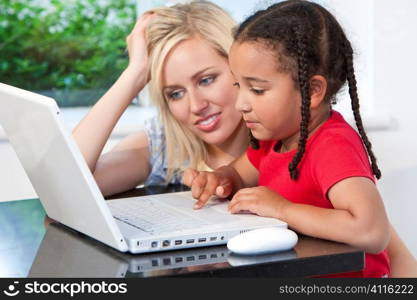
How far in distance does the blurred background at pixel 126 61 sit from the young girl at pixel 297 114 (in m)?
1.44

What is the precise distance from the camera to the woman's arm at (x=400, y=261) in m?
1.56

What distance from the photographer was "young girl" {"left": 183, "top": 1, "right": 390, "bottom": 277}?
1.26m

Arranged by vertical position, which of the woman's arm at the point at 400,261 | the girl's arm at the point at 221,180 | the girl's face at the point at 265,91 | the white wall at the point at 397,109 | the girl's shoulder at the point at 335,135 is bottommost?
the white wall at the point at 397,109

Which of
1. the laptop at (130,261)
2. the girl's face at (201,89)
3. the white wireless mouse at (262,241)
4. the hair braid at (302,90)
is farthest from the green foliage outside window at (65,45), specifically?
the white wireless mouse at (262,241)

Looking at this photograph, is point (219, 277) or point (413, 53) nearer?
point (219, 277)

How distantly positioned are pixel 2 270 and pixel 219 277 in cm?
34

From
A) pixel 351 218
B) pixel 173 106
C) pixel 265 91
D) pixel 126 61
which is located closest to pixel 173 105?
pixel 173 106

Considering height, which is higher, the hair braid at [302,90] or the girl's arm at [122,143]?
the hair braid at [302,90]

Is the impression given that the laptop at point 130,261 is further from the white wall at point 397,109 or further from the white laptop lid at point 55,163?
the white wall at point 397,109

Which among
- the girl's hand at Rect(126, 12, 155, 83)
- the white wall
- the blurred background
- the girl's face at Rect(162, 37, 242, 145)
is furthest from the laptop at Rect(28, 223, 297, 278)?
the white wall

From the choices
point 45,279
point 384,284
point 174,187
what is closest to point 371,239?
point 384,284

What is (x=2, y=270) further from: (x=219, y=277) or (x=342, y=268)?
(x=342, y=268)

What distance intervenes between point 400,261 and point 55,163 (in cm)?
82

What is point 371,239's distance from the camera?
1.15 metres
